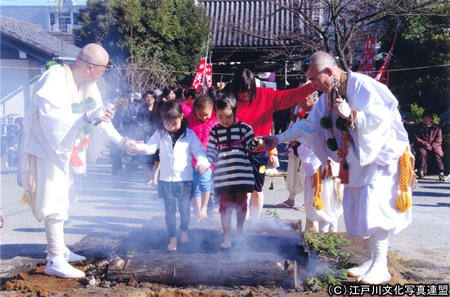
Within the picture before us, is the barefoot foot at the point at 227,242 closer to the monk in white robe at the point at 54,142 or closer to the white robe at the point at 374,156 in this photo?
the white robe at the point at 374,156

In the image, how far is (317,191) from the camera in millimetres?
6285

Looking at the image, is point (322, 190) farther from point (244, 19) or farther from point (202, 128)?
point (244, 19)

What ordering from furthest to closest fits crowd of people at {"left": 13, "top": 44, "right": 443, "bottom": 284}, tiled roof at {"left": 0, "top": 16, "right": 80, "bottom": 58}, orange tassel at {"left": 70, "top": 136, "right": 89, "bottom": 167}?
1. tiled roof at {"left": 0, "top": 16, "right": 80, "bottom": 58}
2. orange tassel at {"left": 70, "top": 136, "right": 89, "bottom": 167}
3. crowd of people at {"left": 13, "top": 44, "right": 443, "bottom": 284}

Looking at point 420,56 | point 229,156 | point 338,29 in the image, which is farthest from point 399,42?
point 229,156

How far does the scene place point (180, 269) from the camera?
475cm

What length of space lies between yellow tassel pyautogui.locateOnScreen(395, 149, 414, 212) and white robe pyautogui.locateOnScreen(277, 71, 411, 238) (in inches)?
Result: 1.8

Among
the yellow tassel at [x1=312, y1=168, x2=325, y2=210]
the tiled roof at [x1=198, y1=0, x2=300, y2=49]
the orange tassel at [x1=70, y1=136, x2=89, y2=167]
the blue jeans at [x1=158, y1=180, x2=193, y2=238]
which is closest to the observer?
the orange tassel at [x1=70, y1=136, x2=89, y2=167]

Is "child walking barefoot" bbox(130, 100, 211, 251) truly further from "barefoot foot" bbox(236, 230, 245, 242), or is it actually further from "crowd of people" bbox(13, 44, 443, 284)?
"barefoot foot" bbox(236, 230, 245, 242)

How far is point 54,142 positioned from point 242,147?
1.86 metres

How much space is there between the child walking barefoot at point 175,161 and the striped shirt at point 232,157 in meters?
0.15

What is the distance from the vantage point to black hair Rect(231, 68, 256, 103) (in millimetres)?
6066

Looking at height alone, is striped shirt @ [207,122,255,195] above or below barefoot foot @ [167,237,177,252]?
above

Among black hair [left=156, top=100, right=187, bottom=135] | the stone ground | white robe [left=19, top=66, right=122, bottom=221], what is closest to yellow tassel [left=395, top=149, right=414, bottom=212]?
the stone ground

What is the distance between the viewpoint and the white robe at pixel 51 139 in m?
4.86
